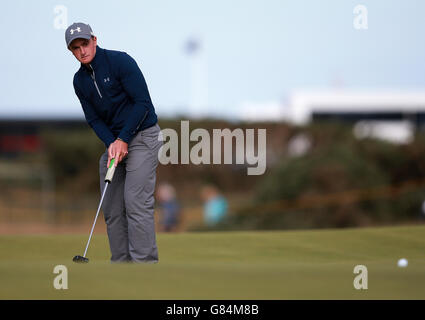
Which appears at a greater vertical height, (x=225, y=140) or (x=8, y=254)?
(x=225, y=140)

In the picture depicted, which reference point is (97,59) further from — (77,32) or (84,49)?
(77,32)

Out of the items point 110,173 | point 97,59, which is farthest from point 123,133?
point 97,59

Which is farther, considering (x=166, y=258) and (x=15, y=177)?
(x=15, y=177)

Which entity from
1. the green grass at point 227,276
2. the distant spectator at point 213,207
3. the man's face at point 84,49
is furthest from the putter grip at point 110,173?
the distant spectator at point 213,207

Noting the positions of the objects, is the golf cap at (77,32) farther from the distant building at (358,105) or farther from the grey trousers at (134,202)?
the distant building at (358,105)

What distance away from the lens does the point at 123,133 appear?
5.55 meters

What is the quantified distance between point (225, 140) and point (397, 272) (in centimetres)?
2181

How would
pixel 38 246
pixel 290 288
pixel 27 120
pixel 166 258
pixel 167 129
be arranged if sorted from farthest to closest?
pixel 27 120 → pixel 167 129 → pixel 38 246 → pixel 166 258 → pixel 290 288

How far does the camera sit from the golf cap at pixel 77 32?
545 centimetres

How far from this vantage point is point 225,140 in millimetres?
26328

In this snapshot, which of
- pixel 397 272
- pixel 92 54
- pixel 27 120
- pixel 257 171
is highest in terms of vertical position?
pixel 27 120
